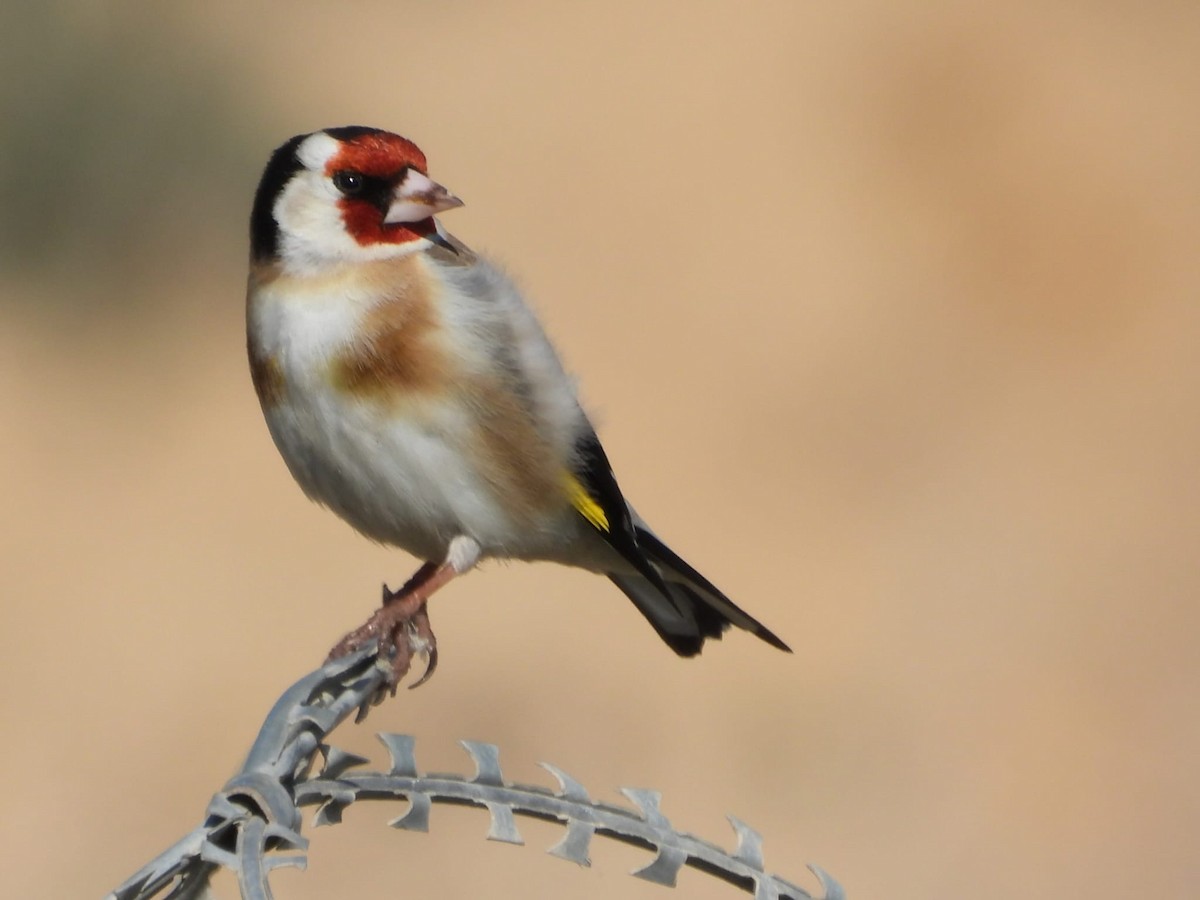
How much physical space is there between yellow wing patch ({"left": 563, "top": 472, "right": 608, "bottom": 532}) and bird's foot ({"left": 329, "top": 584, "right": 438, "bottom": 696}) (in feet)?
1.34

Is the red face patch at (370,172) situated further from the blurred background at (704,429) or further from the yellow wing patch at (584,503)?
the blurred background at (704,429)

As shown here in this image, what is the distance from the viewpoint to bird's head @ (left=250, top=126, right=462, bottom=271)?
3490 mm

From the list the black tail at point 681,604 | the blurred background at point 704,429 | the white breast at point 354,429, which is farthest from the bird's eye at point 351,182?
Answer: the blurred background at point 704,429

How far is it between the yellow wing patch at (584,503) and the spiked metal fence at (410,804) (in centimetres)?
139

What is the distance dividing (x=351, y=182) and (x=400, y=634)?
88 cm

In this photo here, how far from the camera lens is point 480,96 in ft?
31.6

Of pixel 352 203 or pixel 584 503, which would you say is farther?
pixel 584 503

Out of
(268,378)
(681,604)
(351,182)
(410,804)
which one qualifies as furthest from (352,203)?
(410,804)

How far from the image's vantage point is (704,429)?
8.40 m

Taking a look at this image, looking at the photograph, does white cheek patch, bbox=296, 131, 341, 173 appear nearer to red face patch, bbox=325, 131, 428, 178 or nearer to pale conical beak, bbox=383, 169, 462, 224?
red face patch, bbox=325, 131, 428, 178

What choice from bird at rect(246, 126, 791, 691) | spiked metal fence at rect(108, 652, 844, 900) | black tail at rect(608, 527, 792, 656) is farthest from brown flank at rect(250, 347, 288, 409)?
spiked metal fence at rect(108, 652, 844, 900)

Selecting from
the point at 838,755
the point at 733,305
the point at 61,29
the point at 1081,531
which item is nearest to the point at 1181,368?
the point at 1081,531

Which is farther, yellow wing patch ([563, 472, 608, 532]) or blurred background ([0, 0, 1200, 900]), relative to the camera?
blurred background ([0, 0, 1200, 900])

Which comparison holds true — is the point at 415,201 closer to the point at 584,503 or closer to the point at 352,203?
the point at 352,203
